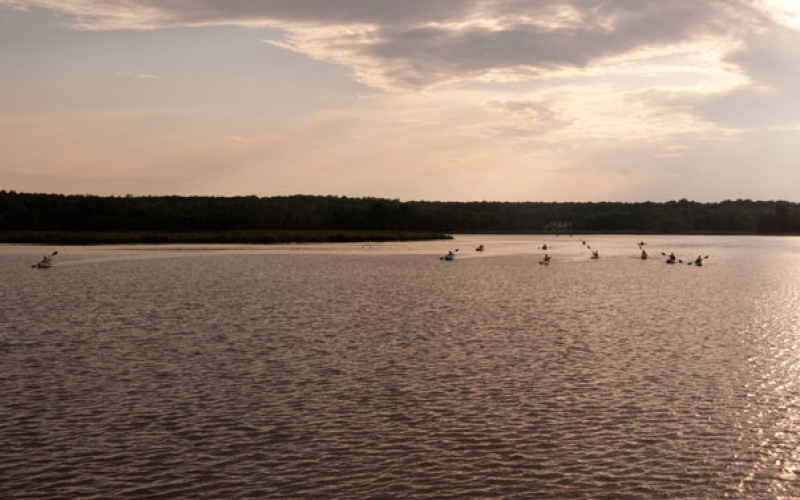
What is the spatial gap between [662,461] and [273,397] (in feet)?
30.6

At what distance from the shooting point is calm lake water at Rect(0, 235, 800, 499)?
14.2m

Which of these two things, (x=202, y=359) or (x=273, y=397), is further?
(x=202, y=359)

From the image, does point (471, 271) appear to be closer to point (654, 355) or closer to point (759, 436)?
point (654, 355)

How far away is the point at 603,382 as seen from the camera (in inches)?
869

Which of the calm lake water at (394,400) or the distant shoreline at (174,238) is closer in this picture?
the calm lake water at (394,400)

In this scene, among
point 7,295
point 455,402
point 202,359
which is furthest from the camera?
point 7,295

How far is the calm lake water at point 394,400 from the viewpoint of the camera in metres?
14.2

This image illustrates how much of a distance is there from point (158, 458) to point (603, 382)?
12175 millimetres

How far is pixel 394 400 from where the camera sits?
1992cm

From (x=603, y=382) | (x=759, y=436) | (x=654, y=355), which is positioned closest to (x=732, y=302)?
(x=654, y=355)

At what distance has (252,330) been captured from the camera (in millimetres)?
32031

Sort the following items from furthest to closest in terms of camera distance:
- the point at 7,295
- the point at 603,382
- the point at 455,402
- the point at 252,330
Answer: the point at 7,295 < the point at 252,330 < the point at 603,382 < the point at 455,402

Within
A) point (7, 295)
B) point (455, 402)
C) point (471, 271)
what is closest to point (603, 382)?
point (455, 402)

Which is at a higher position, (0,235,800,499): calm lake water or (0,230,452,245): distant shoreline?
(0,230,452,245): distant shoreline
